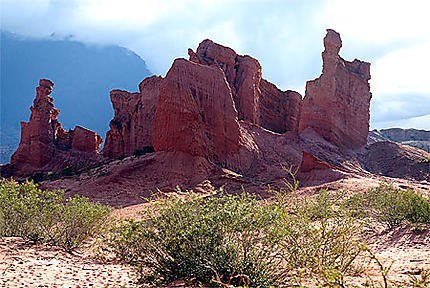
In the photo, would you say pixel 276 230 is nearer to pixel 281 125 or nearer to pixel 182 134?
pixel 182 134

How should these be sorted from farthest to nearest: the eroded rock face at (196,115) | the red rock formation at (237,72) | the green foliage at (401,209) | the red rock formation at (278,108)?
the red rock formation at (278,108) → the red rock formation at (237,72) → the eroded rock face at (196,115) → the green foliage at (401,209)

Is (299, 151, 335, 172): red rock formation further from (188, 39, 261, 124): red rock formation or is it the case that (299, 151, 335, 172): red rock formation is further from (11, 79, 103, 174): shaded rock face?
(11, 79, 103, 174): shaded rock face

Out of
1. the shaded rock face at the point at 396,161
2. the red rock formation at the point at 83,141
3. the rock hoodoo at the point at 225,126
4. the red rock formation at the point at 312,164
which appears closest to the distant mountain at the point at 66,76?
the red rock formation at the point at 83,141

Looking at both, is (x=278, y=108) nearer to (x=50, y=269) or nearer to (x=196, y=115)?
(x=196, y=115)

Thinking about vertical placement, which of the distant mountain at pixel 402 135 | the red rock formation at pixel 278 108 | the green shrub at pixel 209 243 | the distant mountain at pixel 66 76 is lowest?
the green shrub at pixel 209 243

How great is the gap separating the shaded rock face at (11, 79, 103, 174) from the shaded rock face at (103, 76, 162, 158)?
387 cm

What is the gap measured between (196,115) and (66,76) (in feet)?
589

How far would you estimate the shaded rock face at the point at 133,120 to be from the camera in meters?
36.4

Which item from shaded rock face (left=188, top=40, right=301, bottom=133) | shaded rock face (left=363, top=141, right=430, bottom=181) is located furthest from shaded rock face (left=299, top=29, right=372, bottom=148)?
shaded rock face (left=188, top=40, right=301, bottom=133)

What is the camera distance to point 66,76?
172 m

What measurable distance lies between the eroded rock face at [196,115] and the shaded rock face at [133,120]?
13561 mm

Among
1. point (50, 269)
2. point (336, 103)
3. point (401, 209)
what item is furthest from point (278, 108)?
point (50, 269)

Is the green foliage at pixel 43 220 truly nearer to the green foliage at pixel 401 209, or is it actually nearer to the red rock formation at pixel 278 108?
the green foliage at pixel 401 209

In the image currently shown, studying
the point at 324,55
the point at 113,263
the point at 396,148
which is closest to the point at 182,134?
the point at 113,263
